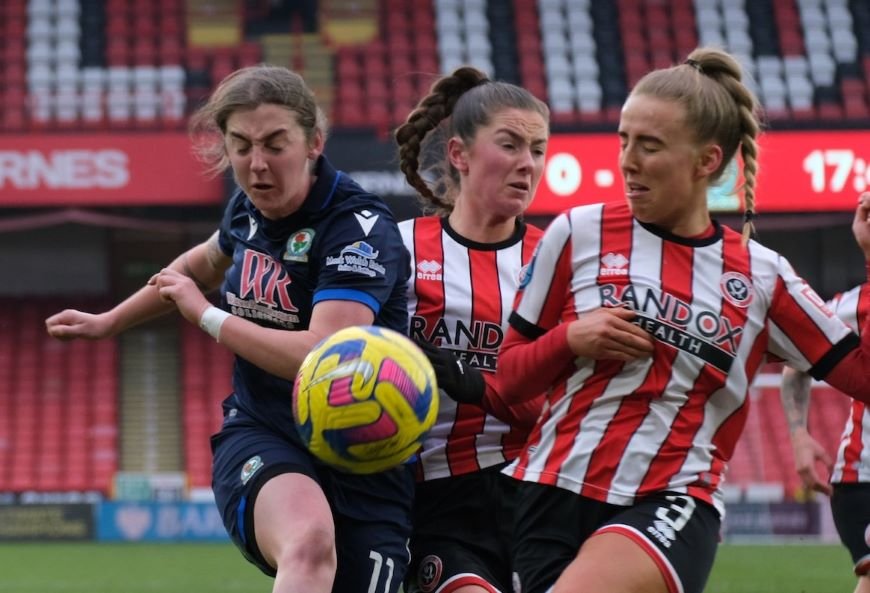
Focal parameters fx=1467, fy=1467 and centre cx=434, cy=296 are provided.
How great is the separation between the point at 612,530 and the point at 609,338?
0.46 meters

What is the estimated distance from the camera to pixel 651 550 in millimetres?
3477

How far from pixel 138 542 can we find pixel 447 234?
46.1ft

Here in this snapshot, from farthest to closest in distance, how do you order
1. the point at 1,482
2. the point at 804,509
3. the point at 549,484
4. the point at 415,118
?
the point at 1,482, the point at 804,509, the point at 415,118, the point at 549,484

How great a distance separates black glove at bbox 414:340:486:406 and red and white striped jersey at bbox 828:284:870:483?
171cm

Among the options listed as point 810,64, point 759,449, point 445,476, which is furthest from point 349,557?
point 810,64

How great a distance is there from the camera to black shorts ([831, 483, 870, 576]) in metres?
5.35

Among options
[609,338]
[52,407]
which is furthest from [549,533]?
[52,407]

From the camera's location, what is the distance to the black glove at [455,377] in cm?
420

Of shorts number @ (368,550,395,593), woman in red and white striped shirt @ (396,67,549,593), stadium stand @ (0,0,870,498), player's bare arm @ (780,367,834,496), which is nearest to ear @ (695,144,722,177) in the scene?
woman in red and white striped shirt @ (396,67,549,593)

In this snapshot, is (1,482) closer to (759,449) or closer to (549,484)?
(759,449)

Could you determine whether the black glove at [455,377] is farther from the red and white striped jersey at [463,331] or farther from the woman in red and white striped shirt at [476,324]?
the red and white striped jersey at [463,331]

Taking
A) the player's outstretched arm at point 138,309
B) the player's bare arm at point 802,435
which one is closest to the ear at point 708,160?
the player's bare arm at point 802,435

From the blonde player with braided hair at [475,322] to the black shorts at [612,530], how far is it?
65 centimetres

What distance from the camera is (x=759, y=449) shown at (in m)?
19.5
